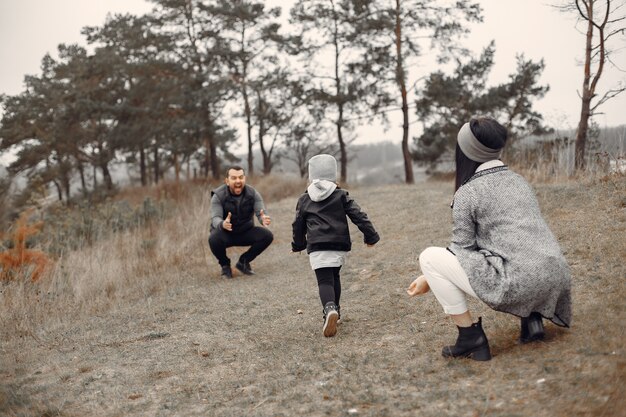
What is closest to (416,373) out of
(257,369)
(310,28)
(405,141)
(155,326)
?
(257,369)

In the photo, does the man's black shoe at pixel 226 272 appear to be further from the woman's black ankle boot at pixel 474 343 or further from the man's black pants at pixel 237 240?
the woman's black ankle boot at pixel 474 343

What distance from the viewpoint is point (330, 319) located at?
432 centimetres

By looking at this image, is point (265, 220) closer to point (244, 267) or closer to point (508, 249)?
point (244, 267)

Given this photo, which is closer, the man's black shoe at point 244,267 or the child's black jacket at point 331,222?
the child's black jacket at point 331,222

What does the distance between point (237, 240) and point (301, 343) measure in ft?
11.8

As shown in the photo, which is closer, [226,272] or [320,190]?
[320,190]

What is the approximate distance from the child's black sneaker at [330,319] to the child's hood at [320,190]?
0.88 m

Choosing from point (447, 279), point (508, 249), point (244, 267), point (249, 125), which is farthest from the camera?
point (249, 125)

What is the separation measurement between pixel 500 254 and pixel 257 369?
5.89 feet

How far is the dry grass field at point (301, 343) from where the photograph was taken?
2.85 meters

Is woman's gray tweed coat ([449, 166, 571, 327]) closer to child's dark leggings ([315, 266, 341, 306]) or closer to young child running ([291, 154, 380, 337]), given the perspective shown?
young child running ([291, 154, 380, 337])

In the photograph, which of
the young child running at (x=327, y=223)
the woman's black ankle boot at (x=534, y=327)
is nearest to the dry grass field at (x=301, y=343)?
the woman's black ankle boot at (x=534, y=327)

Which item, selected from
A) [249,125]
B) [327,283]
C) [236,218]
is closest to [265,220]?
[236,218]

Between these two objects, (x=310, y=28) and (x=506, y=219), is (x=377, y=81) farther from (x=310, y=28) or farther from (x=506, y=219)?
(x=506, y=219)
